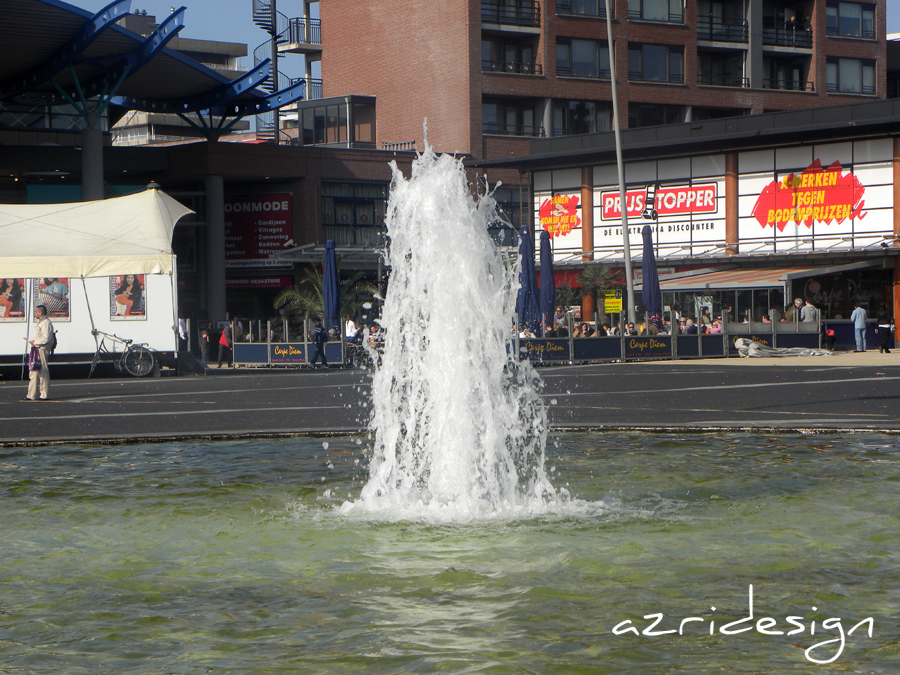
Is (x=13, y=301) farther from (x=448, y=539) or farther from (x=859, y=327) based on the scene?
(x=859, y=327)

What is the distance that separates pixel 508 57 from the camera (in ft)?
179

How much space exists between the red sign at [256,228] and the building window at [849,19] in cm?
3083

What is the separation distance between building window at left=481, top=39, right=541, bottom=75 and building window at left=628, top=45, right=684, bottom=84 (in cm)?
533

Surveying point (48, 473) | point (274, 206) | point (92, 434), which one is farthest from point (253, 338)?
point (48, 473)

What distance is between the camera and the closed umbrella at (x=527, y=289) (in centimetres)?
3145

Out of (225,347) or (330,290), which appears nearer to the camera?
(330,290)

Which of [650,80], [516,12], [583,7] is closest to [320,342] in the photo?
[516,12]

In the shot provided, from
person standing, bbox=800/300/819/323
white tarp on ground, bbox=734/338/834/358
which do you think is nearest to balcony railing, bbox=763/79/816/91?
person standing, bbox=800/300/819/323

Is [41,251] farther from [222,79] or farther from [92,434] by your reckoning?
[222,79]

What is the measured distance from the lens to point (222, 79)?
45375mm

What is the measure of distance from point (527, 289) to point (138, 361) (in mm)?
11064

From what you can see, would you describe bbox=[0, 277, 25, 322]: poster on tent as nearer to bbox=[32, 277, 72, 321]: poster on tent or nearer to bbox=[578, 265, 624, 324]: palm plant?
bbox=[32, 277, 72, 321]: poster on tent

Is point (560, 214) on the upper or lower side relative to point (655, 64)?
lower

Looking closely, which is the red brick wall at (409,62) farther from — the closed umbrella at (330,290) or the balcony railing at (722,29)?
the closed umbrella at (330,290)
